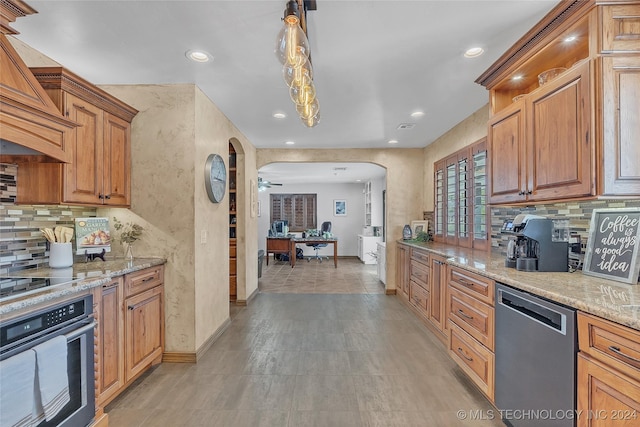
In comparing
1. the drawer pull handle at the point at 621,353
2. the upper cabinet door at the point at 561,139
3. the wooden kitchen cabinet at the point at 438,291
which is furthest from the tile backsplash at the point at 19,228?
the upper cabinet door at the point at 561,139

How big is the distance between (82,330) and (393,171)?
4.64m

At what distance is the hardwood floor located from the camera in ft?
6.54

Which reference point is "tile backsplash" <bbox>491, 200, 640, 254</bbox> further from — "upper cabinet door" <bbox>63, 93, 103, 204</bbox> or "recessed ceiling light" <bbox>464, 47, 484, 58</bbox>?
"upper cabinet door" <bbox>63, 93, 103, 204</bbox>

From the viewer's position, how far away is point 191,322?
8.98ft

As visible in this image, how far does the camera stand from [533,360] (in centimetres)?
159

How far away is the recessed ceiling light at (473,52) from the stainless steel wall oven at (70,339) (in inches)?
119

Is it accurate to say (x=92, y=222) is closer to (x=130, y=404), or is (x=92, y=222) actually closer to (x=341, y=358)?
(x=130, y=404)

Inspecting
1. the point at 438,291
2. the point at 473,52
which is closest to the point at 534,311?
the point at 438,291

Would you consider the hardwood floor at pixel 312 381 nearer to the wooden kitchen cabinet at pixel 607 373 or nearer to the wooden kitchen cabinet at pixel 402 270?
the wooden kitchen cabinet at pixel 402 270

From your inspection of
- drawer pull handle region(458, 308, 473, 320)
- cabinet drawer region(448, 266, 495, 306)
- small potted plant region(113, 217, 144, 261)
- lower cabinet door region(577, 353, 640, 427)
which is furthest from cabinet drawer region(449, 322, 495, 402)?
small potted plant region(113, 217, 144, 261)

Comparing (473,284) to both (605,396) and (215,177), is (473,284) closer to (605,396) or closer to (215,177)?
(605,396)

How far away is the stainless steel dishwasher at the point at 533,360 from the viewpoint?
138cm

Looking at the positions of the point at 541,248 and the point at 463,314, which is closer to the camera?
the point at 541,248

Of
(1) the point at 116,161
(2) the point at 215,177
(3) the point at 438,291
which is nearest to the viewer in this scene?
(1) the point at 116,161
